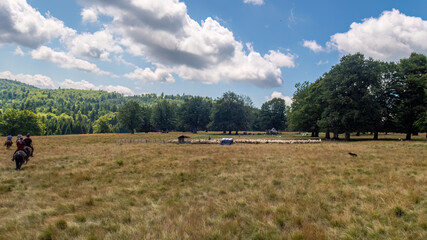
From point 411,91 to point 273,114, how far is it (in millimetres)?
63185

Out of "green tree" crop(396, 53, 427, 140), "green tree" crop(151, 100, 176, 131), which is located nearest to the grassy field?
"green tree" crop(396, 53, 427, 140)

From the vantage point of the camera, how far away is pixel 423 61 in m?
40.5

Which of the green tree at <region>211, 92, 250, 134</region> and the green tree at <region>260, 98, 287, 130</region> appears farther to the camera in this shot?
the green tree at <region>260, 98, 287, 130</region>

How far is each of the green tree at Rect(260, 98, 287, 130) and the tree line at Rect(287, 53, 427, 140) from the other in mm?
57296

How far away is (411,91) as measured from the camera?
39.9 meters

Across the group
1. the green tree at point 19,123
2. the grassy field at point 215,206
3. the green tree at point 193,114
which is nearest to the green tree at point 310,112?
the grassy field at point 215,206

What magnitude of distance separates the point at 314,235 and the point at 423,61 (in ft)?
176

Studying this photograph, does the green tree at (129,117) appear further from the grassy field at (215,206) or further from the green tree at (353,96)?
the grassy field at (215,206)

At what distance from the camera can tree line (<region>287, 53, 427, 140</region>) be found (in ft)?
128

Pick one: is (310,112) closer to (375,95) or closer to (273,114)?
(375,95)

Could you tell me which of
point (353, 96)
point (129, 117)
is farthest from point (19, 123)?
point (353, 96)

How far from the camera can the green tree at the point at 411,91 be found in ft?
126

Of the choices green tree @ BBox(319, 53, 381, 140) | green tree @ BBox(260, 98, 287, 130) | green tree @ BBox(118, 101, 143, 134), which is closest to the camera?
green tree @ BBox(319, 53, 381, 140)

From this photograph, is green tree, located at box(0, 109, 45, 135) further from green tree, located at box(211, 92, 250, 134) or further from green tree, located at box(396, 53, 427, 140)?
green tree, located at box(396, 53, 427, 140)
